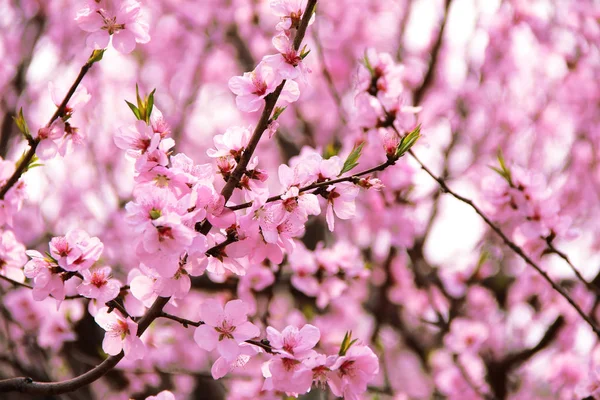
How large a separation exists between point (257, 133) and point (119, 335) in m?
0.78

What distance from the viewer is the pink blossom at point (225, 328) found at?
169 centimetres

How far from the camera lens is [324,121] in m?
7.70

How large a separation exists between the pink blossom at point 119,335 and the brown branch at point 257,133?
0.40m

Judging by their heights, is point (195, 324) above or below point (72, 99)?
below

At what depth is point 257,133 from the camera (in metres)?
1.66

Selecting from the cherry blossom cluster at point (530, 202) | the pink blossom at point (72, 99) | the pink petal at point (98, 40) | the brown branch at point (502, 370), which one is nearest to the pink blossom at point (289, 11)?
the pink petal at point (98, 40)

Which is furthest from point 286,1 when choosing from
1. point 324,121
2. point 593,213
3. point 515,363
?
point 593,213

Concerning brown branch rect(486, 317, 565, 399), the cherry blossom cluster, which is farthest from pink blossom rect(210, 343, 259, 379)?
brown branch rect(486, 317, 565, 399)

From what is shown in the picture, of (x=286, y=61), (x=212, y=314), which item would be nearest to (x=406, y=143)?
(x=286, y=61)

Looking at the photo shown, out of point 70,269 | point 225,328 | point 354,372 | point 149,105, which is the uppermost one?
point 149,105

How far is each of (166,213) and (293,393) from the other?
2.27 ft

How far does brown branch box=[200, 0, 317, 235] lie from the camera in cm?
166

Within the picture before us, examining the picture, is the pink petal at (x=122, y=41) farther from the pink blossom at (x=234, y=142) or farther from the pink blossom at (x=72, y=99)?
the pink blossom at (x=234, y=142)

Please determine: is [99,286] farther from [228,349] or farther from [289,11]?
[289,11]
